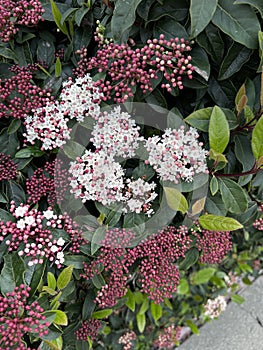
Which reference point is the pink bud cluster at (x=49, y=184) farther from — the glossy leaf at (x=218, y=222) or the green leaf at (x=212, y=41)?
the green leaf at (x=212, y=41)

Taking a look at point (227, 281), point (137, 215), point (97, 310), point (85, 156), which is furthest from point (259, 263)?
point (85, 156)

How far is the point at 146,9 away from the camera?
1185mm

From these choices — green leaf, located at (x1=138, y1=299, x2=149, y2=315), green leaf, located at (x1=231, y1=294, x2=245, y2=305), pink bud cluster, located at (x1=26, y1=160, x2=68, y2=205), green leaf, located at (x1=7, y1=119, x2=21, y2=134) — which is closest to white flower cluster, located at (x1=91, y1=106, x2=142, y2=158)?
pink bud cluster, located at (x1=26, y1=160, x2=68, y2=205)

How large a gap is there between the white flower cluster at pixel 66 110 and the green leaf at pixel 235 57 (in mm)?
351

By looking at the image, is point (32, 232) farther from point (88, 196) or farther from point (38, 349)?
point (38, 349)

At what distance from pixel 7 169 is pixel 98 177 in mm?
304

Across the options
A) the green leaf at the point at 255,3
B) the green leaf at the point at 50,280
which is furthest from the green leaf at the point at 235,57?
the green leaf at the point at 50,280

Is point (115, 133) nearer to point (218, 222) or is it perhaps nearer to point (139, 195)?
point (139, 195)

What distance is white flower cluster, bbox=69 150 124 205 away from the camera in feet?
4.00

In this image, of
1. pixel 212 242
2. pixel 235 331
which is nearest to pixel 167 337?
pixel 235 331

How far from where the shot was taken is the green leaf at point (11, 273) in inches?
43.9

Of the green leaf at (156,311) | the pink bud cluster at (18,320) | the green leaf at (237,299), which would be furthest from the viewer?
the green leaf at (237,299)

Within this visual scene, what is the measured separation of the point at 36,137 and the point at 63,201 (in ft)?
0.67

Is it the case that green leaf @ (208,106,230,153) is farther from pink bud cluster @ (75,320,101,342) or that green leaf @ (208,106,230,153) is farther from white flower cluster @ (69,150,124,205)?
pink bud cluster @ (75,320,101,342)
